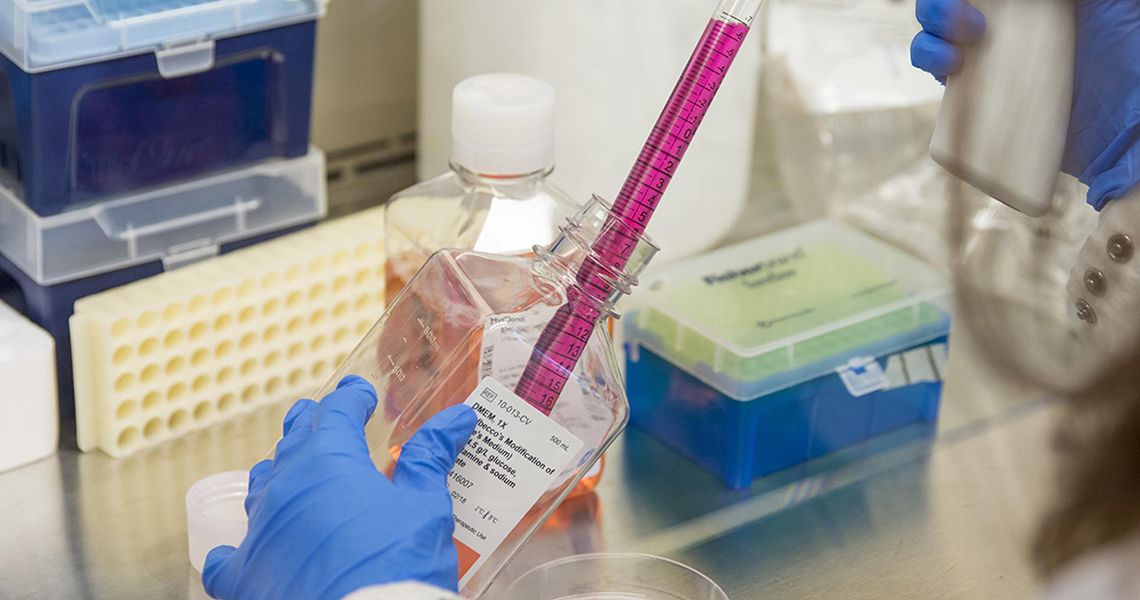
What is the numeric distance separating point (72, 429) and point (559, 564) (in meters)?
0.40

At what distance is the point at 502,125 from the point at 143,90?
29 centimetres

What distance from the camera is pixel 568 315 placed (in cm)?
81

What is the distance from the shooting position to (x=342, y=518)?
2.31ft

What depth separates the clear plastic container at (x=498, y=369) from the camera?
781 mm

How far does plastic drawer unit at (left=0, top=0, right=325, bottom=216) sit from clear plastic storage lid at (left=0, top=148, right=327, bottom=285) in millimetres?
12

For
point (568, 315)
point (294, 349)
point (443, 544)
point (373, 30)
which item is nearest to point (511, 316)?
point (568, 315)

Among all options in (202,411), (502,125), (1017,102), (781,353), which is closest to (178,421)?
(202,411)

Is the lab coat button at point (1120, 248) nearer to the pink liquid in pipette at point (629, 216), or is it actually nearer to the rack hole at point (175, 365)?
the pink liquid in pipette at point (629, 216)

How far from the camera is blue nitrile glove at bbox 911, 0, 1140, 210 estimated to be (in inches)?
32.5

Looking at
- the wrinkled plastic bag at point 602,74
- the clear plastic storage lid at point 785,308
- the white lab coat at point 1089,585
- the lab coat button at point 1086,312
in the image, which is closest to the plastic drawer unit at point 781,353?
the clear plastic storage lid at point 785,308

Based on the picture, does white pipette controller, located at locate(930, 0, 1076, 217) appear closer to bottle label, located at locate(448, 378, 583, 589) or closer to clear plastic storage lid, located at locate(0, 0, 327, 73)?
bottle label, located at locate(448, 378, 583, 589)

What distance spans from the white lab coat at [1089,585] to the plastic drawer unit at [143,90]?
0.46 m

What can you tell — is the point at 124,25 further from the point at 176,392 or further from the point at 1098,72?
the point at 1098,72

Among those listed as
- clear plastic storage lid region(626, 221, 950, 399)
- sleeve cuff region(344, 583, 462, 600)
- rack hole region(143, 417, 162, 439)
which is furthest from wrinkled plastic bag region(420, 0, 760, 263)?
sleeve cuff region(344, 583, 462, 600)
